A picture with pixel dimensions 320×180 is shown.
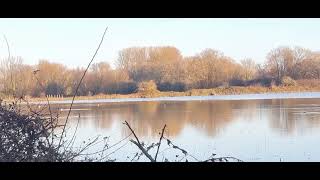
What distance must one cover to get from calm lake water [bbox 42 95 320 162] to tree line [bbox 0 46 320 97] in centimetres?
56

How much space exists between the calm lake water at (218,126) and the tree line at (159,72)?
56cm

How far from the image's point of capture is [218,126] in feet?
25.3

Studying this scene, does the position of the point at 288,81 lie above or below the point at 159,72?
below

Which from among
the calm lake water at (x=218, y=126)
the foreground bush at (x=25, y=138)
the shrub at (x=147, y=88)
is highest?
the shrub at (x=147, y=88)

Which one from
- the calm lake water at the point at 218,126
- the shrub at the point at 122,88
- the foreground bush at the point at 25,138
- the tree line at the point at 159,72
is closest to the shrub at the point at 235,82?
the tree line at the point at 159,72

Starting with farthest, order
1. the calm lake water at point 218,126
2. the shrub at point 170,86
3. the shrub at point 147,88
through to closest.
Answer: the calm lake water at point 218,126 → the shrub at point 170,86 → the shrub at point 147,88

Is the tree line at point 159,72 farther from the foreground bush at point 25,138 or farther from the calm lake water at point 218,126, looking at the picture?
the calm lake water at point 218,126

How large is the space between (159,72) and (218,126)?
3.13m

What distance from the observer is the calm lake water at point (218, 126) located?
5332mm

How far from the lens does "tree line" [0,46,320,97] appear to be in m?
3.26

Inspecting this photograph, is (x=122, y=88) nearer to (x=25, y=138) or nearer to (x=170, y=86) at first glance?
(x=170, y=86)

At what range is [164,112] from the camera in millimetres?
8055

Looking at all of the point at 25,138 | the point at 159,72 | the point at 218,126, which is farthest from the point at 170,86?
the point at 218,126
